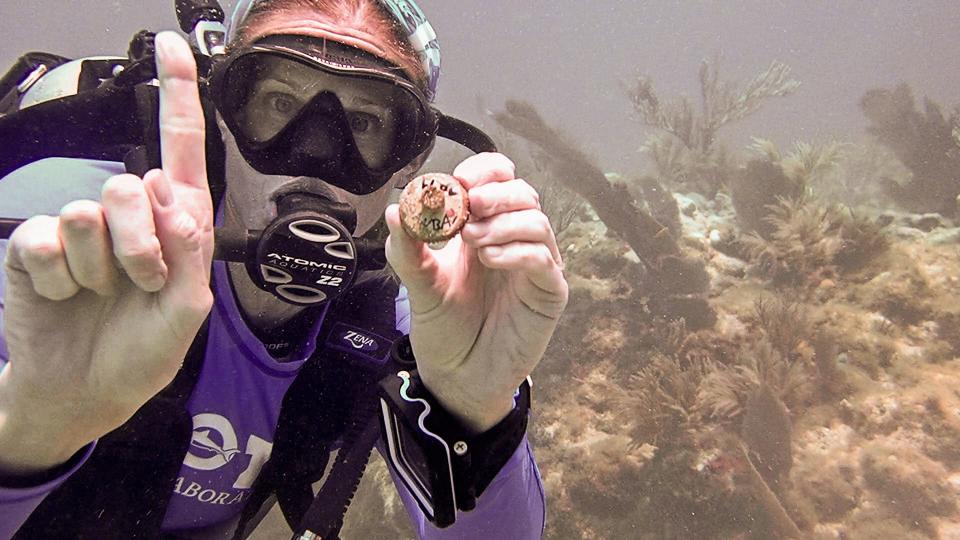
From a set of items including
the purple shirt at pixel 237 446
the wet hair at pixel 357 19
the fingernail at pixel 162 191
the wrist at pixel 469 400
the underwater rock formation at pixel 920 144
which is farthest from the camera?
the underwater rock formation at pixel 920 144

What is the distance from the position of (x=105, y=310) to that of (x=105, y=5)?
74335 mm

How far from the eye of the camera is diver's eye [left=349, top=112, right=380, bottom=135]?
89.9 inches

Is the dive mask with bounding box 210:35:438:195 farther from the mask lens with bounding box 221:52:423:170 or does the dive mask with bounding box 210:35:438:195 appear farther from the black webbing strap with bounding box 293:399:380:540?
the black webbing strap with bounding box 293:399:380:540

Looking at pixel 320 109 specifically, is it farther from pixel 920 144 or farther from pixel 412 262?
pixel 920 144

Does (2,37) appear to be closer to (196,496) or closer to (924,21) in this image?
(196,496)

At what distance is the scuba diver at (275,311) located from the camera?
46.0 inches

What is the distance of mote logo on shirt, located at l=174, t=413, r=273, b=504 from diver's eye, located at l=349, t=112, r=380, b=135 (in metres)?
1.42

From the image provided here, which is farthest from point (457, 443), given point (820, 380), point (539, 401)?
point (820, 380)

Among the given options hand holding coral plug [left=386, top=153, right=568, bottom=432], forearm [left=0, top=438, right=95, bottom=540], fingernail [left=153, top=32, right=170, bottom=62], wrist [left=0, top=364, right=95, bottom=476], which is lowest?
forearm [left=0, top=438, right=95, bottom=540]

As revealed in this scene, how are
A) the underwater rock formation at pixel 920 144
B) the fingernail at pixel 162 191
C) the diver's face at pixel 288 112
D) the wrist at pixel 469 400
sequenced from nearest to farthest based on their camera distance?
the fingernail at pixel 162 191 → the wrist at pixel 469 400 → the diver's face at pixel 288 112 → the underwater rock formation at pixel 920 144

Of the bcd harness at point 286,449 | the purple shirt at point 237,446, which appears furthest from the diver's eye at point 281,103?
the bcd harness at point 286,449

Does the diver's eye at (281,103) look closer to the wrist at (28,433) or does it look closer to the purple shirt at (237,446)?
the purple shirt at (237,446)

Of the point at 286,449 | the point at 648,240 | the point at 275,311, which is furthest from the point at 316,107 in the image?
the point at 648,240

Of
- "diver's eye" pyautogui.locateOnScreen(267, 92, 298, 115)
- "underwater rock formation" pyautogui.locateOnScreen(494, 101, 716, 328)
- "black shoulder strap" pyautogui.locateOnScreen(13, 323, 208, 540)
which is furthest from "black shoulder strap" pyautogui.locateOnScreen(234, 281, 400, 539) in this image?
"underwater rock formation" pyautogui.locateOnScreen(494, 101, 716, 328)
